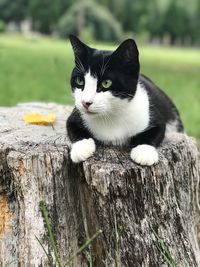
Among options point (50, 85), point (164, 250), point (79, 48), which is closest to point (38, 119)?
point (79, 48)

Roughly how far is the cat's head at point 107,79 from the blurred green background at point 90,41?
2.84m

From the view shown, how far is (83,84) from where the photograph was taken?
258 cm

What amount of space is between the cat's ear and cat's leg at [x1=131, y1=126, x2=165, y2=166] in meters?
0.45

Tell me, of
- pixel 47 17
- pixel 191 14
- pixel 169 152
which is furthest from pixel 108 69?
pixel 191 14

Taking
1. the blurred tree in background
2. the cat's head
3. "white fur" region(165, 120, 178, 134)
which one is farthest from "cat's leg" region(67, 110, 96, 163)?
the blurred tree in background

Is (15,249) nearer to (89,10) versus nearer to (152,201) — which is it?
(152,201)

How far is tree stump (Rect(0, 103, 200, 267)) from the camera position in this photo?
2486mm

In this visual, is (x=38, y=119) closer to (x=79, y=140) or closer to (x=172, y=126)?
(x=79, y=140)

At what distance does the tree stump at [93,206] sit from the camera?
2.49 metres

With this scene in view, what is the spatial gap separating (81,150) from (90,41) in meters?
18.3

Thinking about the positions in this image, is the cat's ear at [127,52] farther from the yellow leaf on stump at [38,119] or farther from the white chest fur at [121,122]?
the yellow leaf on stump at [38,119]

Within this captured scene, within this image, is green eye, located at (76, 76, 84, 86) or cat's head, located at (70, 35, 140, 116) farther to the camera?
green eye, located at (76, 76, 84, 86)

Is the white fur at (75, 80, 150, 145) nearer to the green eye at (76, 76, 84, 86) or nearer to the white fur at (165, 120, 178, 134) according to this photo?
the green eye at (76, 76, 84, 86)

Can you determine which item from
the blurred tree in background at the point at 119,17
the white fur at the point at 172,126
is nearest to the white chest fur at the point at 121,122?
the white fur at the point at 172,126
